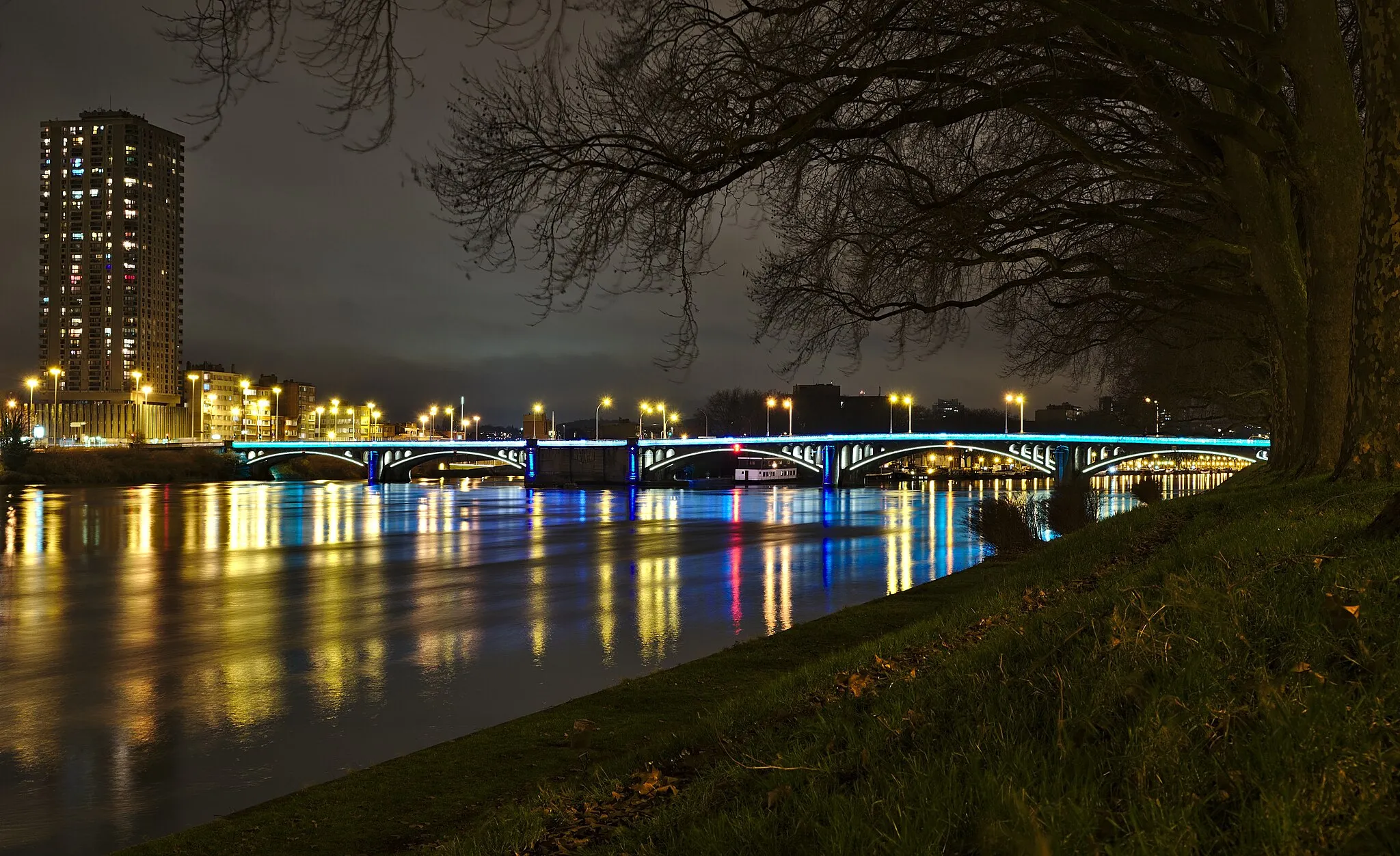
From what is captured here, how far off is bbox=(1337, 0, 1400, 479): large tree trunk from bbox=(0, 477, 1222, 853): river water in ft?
31.3

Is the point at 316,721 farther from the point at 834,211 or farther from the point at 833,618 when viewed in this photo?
the point at 834,211

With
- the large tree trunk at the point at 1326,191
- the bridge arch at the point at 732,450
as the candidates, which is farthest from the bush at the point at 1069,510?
the bridge arch at the point at 732,450

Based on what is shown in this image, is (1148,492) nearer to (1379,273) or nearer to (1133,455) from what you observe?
(1379,273)

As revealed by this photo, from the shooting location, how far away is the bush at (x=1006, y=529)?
1053 inches

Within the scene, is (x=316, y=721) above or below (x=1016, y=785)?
below

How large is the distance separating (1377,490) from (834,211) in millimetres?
8730

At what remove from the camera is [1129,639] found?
17.7ft

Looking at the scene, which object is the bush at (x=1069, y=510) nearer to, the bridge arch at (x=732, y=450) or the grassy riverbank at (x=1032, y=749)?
the grassy riverbank at (x=1032, y=749)

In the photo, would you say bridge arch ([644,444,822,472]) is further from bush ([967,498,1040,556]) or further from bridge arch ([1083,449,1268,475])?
Result: bush ([967,498,1040,556])

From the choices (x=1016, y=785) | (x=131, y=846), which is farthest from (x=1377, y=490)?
(x=131, y=846)

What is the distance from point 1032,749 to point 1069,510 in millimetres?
28938

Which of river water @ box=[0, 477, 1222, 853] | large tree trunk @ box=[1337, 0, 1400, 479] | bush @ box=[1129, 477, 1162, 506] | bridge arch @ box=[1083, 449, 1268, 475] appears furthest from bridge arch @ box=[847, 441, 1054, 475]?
large tree trunk @ box=[1337, 0, 1400, 479]

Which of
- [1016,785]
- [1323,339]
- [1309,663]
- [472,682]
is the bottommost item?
[472,682]

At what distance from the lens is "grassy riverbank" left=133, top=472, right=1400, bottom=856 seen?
371cm
